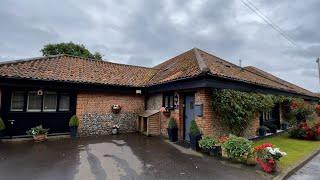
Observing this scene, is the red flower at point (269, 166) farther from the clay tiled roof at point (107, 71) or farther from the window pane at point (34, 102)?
the window pane at point (34, 102)

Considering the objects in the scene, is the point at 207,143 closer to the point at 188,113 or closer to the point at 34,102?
the point at 188,113

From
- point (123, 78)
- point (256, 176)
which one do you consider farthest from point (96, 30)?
point (256, 176)

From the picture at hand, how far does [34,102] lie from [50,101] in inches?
29.1

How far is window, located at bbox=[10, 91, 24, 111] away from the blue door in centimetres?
838

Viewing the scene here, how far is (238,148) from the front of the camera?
261 inches

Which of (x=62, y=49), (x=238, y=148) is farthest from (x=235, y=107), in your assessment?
(x=62, y=49)

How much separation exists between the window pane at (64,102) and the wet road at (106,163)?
97.8 inches

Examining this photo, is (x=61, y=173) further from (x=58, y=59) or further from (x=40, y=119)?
(x=58, y=59)

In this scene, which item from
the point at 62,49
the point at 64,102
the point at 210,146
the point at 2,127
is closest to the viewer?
the point at 210,146

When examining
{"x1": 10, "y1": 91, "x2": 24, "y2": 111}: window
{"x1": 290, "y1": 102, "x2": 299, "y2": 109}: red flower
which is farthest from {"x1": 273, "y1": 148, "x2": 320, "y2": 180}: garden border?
{"x1": 10, "y1": 91, "x2": 24, "y2": 111}: window

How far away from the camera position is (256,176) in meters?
5.69

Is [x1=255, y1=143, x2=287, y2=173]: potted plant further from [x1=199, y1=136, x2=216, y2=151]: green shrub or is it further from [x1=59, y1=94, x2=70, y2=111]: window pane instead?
[x1=59, y1=94, x2=70, y2=111]: window pane

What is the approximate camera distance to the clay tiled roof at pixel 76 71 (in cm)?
1024

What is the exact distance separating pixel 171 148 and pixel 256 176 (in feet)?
12.7
